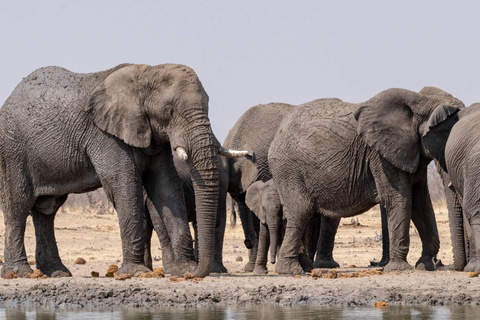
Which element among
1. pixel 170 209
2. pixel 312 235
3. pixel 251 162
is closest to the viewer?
pixel 170 209

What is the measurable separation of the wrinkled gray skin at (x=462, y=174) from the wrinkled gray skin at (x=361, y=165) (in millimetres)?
168

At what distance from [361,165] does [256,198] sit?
188 centimetres

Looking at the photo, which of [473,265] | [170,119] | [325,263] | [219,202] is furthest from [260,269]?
[473,265]

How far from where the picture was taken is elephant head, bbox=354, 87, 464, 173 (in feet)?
43.8

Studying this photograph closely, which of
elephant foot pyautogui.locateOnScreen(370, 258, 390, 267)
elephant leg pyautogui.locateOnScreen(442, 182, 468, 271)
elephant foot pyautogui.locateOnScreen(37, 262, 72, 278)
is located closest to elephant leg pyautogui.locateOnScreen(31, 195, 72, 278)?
elephant foot pyautogui.locateOnScreen(37, 262, 72, 278)

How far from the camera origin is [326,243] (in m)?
15.9

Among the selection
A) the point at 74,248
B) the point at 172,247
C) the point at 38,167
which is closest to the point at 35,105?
the point at 38,167

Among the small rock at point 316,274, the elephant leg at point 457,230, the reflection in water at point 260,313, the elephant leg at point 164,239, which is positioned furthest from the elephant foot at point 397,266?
the elephant leg at point 164,239

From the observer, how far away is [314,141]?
1406cm

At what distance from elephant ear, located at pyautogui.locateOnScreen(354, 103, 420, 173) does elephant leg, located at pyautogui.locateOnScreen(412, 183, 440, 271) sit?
1.80 ft

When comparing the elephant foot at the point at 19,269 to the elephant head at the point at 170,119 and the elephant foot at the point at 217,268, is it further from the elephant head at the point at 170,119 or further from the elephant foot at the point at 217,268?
the elephant foot at the point at 217,268

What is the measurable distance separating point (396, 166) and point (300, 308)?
2.62 m

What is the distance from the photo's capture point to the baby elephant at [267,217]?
48.2 feet

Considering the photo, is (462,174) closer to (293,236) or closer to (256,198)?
(293,236)
